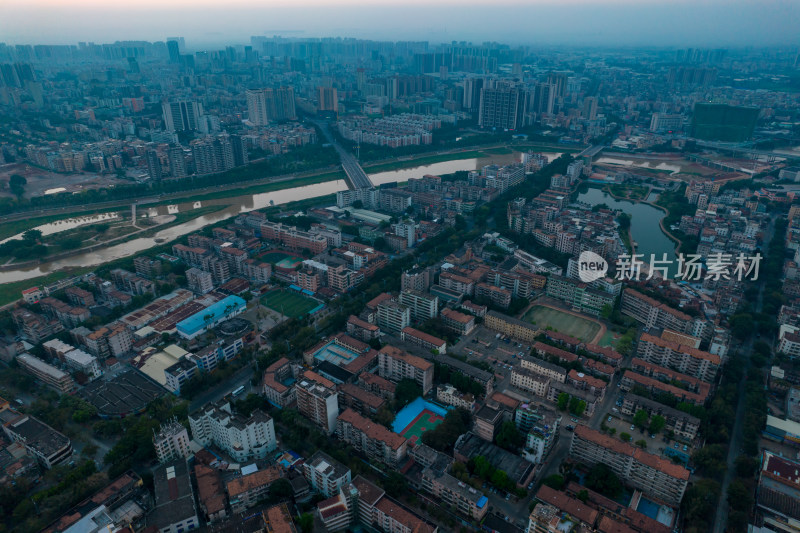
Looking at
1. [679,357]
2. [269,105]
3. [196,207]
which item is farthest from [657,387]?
[269,105]

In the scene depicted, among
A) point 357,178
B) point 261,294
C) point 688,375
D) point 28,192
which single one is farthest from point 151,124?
point 688,375

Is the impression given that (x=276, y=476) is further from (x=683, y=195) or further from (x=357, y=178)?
(x=683, y=195)

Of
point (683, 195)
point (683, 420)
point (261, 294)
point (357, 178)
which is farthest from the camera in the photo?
point (357, 178)

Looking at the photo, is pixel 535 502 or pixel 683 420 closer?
pixel 535 502

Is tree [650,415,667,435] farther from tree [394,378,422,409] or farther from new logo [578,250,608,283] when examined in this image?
new logo [578,250,608,283]

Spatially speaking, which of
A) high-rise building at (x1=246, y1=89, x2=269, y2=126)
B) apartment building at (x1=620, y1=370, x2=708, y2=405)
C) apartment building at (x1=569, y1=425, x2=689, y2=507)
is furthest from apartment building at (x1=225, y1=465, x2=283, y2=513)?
high-rise building at (x1=246, y1=89, x2=269, y2=126)

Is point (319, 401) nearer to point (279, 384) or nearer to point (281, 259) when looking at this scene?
point (279, 384)
